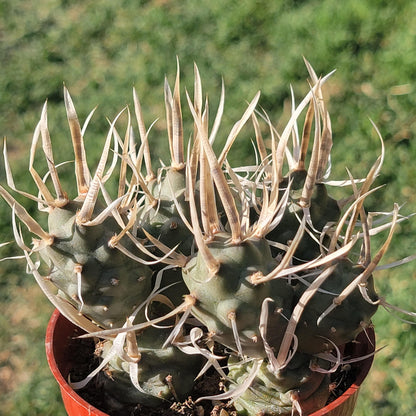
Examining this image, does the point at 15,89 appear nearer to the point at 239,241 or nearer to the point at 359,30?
the point at 359,30

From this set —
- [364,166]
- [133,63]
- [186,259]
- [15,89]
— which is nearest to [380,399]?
[364,166]

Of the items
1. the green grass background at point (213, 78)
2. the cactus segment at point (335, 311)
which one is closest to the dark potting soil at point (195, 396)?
the cactus segment at point (335, 311)

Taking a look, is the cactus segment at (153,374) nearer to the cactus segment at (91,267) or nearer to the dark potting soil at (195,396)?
the dark potting soil at (195,396)

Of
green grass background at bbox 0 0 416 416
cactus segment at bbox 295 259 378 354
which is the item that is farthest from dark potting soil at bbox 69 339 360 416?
green grass background at bbox 0 0 416 416

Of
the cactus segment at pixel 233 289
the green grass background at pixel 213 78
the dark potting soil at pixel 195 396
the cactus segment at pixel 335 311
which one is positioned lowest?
the green grass background at pixel 213 78

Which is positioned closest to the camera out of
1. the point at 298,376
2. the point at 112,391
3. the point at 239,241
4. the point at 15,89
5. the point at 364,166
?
the point at 239,241

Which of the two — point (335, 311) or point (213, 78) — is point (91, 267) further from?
point (213, 78)
